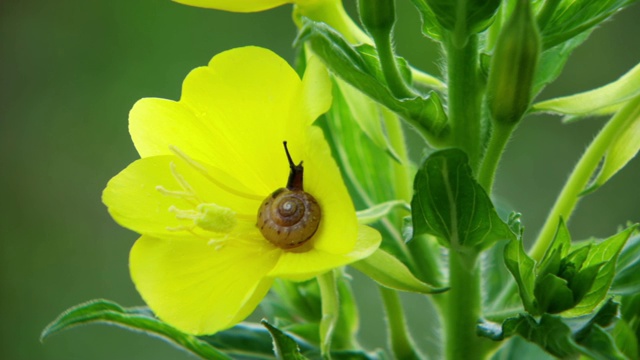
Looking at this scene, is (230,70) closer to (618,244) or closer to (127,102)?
(618,244)

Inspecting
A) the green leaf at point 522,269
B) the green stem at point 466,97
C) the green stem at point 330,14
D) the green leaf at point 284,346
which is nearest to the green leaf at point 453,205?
Answer: the green leaf at point 522,269

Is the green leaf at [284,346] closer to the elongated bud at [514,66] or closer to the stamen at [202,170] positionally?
the stamen at [202,170]

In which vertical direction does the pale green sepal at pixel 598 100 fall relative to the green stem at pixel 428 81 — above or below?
below

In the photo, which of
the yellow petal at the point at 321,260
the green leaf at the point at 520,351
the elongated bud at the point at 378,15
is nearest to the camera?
the yellow petal at the point at 321,260

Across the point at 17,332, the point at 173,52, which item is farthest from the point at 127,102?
the point at 17,332

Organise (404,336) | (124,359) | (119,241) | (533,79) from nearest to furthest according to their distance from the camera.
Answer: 1. (533,79)
2. (404,336)
3. (124,359)
4. (119,241)

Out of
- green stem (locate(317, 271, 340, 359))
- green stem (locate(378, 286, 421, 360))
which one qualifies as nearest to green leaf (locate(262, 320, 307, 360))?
green stem (locate(317, 271, 340, 359))

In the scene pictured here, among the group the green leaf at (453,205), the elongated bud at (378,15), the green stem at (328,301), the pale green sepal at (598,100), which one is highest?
the elongated bud at (378,15)
